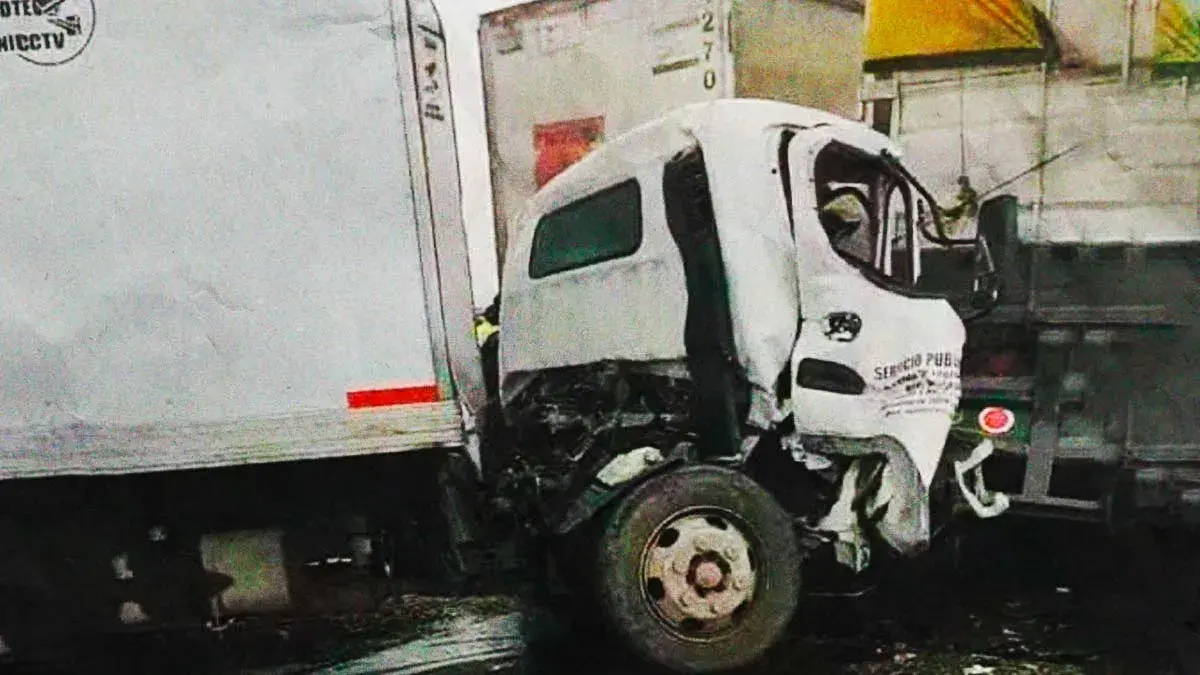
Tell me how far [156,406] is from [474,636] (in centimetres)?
144

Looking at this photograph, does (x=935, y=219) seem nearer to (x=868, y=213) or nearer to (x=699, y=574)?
(x=868, y=213)

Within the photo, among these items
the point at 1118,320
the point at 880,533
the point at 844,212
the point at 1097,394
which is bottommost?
the point at 880,533

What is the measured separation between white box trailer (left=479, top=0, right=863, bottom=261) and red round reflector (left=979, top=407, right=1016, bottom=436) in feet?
3.66

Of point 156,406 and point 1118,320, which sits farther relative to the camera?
point 1118,320

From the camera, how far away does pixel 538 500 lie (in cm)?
358

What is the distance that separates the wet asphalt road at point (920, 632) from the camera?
11.6 feet

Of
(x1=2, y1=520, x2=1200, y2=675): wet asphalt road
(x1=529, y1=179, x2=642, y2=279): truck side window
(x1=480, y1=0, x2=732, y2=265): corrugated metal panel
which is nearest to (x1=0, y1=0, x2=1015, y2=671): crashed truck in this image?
(x1=529, y1=179, x2=642, y2=279): truck side window

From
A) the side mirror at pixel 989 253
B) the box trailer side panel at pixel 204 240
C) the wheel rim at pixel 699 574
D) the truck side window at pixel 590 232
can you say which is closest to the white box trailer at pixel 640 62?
the truck side window at pixel 590 232

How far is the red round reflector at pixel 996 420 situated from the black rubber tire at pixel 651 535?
768mm

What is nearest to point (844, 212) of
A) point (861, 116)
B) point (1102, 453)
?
point (861, 116)

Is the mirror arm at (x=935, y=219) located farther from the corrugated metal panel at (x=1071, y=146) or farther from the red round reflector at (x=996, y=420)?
the red round reflector at (x=996, y=420)

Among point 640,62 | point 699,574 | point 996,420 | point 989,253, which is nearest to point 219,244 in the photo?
point 640,62

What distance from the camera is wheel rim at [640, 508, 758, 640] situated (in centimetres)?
338

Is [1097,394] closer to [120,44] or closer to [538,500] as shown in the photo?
[538,500]
